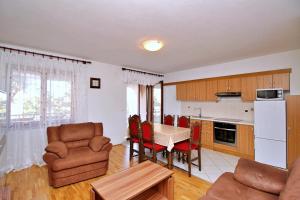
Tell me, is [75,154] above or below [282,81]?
below

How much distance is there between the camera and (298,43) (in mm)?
2924

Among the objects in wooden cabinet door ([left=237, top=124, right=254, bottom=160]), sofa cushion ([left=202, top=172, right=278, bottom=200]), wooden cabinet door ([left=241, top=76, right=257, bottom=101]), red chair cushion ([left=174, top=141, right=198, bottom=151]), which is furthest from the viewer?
wooden cabinet door ([left=241, top=76, right=257, bottom=101])

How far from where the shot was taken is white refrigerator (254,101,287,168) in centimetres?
311

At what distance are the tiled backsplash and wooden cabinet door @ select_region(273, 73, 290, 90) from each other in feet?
2.49

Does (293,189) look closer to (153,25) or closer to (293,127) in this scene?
(153,25)

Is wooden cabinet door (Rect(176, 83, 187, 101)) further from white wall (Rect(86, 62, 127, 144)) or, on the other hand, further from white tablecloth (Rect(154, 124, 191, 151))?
white tablecloth (Rect(154, 124, 191, 151))

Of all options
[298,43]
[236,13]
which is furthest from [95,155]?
[298,43]

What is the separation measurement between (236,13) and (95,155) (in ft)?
9.83

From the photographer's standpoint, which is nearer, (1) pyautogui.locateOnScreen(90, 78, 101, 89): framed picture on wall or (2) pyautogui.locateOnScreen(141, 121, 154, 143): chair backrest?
(2) pyautogui.locateOnScreen(141, 121, 154, 143): chair backrest

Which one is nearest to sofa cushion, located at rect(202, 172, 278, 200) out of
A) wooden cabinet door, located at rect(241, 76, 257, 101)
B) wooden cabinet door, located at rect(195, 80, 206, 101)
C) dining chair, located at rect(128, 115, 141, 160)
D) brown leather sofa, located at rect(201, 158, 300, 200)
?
brown leather sofa, located at rect(201, 158, 300, 200)

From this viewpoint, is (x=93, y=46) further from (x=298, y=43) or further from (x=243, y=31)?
(x=298, y=43)

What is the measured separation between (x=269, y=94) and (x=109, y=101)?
3.99m

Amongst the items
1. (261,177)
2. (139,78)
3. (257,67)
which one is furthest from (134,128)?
(257,67)

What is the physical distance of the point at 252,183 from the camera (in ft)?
5.41
